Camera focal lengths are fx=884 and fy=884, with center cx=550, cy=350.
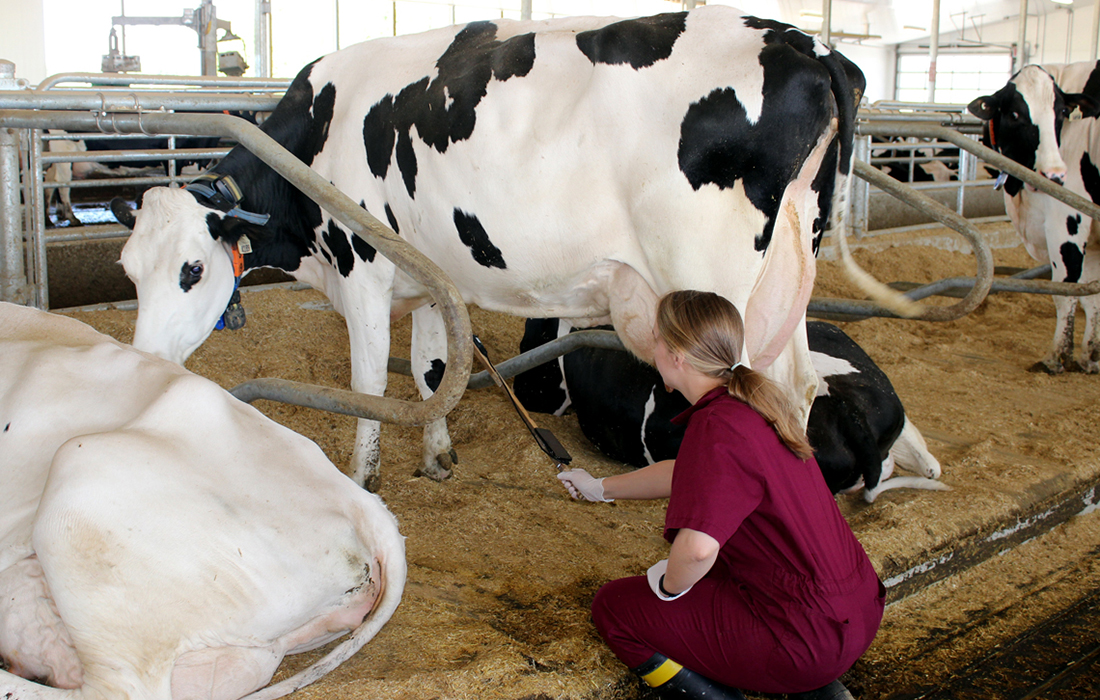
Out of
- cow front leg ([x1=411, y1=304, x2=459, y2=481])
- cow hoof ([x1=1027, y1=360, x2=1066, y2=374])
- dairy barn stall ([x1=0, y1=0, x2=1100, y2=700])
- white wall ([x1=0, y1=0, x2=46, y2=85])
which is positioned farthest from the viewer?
white wall ([x1=0, y1=0, x2=46, y2=85])

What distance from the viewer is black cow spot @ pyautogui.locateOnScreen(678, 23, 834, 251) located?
7.95 ft

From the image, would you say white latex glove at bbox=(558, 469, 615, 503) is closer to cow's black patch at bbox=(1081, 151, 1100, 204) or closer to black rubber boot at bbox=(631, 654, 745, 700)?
black rubber boot at bbox=(631, 654, 745, 700)

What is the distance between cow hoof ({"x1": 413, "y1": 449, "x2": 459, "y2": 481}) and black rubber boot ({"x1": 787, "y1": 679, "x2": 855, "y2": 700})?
1702 mm

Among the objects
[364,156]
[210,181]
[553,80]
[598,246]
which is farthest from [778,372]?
[210,181]

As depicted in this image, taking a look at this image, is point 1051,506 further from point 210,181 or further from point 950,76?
point 950,76

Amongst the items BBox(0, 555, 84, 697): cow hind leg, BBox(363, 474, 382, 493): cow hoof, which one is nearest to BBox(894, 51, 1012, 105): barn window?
BBox(363, 474, 382, 493): cow hoof

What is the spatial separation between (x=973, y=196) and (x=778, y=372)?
32.4 ft

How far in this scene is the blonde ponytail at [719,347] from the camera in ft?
5.98

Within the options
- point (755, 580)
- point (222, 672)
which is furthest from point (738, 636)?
point (222, 672)

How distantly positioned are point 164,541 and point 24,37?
17.4 m

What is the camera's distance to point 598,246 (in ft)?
8.83

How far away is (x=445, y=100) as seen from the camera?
115 inches

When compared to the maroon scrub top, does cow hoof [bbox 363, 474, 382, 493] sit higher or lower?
lower

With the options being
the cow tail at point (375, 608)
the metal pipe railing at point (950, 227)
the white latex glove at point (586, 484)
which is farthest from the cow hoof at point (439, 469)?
the metal pipe railing at point (950, 227)
